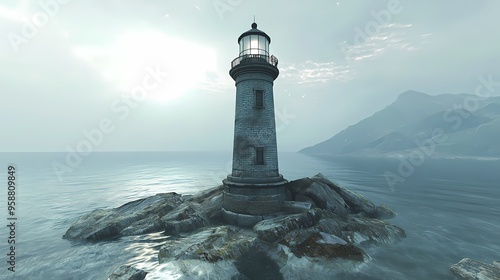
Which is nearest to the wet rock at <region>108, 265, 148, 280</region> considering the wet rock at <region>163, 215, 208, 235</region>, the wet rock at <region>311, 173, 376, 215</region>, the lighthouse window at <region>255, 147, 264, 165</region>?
the wet rock at <region>163, 215, 208, 235</region>

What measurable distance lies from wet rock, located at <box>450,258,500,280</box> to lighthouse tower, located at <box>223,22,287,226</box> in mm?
10857

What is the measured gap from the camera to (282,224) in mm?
Answer: 14484

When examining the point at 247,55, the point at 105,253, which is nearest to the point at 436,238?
the point at 247,55

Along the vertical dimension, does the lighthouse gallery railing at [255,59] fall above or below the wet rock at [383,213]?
above

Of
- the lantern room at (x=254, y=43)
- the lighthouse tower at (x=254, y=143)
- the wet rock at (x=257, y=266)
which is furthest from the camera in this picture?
the lantern room at (x=254, y=43)

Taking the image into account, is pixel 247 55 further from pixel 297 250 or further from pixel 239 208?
pixel 297 250

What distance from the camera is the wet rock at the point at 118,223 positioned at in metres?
16.6

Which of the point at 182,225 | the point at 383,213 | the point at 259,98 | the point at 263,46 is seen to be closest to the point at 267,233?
the point at 182,225

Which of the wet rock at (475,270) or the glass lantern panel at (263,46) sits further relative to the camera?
the glass lantern panel at (263,46)

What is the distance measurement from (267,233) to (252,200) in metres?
3.16

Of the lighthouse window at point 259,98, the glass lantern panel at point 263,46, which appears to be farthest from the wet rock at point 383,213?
the glass lantern panel at point 263,46

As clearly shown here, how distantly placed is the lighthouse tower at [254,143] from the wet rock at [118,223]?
629cm

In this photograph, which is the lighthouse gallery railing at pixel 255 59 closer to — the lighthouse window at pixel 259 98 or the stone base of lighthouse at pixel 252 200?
the lighthouse window at pixel 259 98

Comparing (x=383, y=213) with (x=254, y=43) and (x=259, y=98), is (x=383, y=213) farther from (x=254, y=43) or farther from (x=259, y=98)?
(x=254, y=43)
